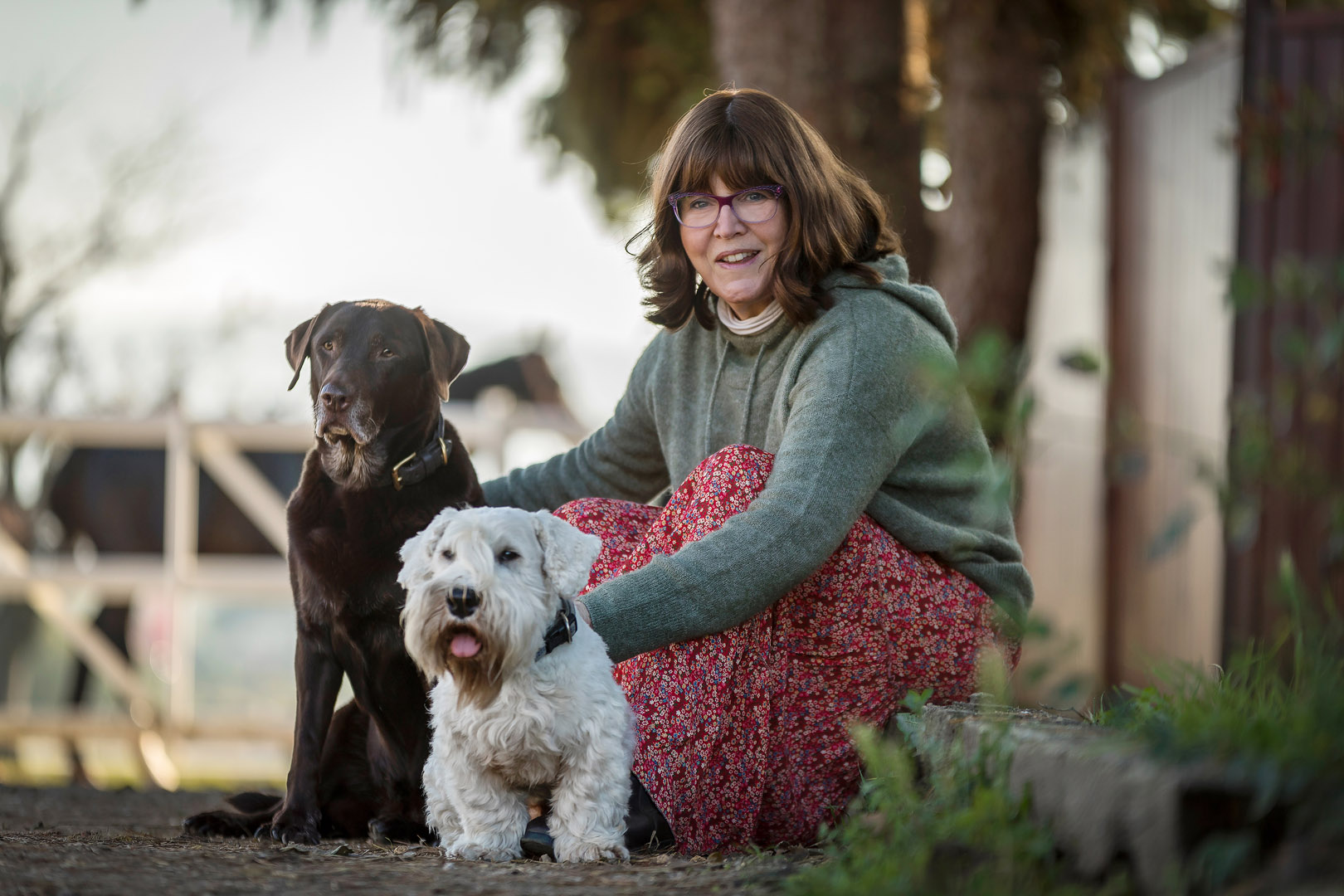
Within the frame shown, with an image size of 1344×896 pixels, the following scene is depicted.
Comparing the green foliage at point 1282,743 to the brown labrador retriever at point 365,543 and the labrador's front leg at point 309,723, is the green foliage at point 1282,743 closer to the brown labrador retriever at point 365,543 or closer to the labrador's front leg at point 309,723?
the brown labrador retriever at point 365,543

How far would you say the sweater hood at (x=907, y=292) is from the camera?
3.02 metres

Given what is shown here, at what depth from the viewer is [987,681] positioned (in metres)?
2.47

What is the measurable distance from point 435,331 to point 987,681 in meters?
1.34

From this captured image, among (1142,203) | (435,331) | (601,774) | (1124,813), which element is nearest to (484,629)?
(601,774)

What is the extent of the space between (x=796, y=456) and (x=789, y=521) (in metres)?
0.16

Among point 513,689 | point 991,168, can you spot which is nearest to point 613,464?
point 513,689

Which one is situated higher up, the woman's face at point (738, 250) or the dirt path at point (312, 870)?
the woman's face at point (738, 250)

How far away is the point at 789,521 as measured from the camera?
2611 mm

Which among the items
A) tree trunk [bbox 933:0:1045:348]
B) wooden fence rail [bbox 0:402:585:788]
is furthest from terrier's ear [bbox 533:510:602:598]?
wooden fence rail [bbox 0:402:585:788]

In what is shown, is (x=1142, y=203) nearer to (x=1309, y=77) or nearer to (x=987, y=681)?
(x=1309, y=77)

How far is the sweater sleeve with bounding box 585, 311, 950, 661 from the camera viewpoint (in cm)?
254

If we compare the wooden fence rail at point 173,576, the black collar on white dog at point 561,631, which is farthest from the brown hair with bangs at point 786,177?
the wooden fence rail at point 173,576

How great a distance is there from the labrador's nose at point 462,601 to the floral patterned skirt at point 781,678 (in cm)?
57

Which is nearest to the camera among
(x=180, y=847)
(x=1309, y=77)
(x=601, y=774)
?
(x=601, y=774)
